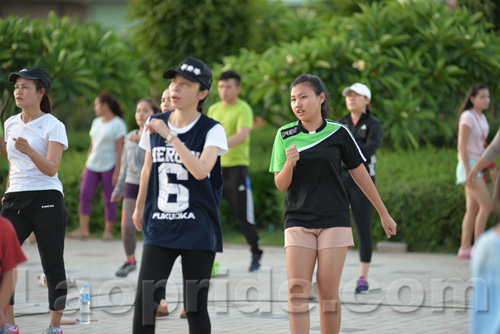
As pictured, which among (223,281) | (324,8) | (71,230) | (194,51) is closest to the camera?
(223,281)

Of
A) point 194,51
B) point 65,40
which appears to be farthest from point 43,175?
point 194,51

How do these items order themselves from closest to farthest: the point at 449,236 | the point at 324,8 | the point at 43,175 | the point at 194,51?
the point at 43,175
the point at 449,236
the point at 194,51
the point at 324,8

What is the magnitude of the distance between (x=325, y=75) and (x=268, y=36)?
540 cm

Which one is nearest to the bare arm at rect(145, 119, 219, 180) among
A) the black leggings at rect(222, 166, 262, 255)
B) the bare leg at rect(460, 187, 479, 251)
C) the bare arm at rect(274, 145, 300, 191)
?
the bare arm at rect(274, 145, 300, 191)

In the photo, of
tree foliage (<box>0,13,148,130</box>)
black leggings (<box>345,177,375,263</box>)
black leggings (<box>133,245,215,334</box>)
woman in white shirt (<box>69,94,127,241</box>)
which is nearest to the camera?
black leggings (<box>133,245,215,334</box>)

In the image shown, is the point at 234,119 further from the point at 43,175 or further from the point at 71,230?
the point at 71,230

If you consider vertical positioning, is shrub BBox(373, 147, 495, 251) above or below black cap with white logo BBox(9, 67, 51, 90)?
below

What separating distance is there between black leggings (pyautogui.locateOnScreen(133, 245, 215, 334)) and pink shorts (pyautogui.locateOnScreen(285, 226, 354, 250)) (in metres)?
0.79

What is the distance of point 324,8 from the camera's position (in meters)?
21.0

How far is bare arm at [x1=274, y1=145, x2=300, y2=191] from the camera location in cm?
523

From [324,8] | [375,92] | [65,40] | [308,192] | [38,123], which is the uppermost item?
[324,8]

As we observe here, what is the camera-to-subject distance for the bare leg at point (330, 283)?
17.6ft

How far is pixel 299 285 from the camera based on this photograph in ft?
17.7

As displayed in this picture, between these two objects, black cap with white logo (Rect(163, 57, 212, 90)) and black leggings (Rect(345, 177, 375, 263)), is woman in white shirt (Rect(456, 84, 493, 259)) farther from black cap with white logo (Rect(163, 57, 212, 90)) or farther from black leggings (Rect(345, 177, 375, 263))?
black cap with white logo (Rect(163, 57, 212, 90))
